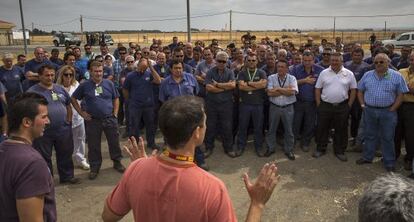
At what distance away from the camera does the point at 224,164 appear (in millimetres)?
7508

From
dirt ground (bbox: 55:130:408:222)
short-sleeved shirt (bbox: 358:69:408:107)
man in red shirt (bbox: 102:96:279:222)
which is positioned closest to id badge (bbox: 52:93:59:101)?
dirt ground (bbox: 55:130:408:222)

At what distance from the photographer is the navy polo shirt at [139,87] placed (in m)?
7.96

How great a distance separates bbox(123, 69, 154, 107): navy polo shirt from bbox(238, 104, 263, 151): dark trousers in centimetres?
196

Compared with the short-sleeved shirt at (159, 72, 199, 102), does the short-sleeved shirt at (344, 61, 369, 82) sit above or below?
above

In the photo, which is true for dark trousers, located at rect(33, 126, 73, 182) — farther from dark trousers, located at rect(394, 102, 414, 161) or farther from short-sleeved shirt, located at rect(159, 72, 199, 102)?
dark trousers, located at rect(394, 102, 414, 161)

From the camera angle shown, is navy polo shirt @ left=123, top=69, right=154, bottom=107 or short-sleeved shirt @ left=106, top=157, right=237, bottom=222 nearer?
short-sleeved shirt @ left=106, top=157, right=237, bottom=222

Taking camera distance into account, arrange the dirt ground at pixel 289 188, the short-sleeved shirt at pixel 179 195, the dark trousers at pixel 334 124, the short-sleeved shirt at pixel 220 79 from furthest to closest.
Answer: the short-sleeved shirt at pixel 220 79 → the dark trousers at pixel 334 124 → the dirt ground at pixel 289 188 → the short-sleeved shirt at pixel 179 195

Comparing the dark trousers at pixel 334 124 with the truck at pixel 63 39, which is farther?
the truck at pixel 63 39

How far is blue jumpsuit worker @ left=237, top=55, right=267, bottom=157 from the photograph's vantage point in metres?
7.70

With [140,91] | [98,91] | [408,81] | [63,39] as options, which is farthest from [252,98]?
[63,39]

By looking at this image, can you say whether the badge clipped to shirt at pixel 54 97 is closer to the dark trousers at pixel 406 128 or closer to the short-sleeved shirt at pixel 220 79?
the short-sleeved shirt at pixel 220 79

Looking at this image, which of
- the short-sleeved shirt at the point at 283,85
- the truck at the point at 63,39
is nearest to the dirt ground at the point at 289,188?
the short-sleeved shirt at the point at 283,85

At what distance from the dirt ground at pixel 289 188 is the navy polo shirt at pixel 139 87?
1.24m

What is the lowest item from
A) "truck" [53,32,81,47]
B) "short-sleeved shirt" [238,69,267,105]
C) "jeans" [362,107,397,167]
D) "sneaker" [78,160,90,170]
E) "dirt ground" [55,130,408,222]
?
"dirt ground" [55,130,408,222]
